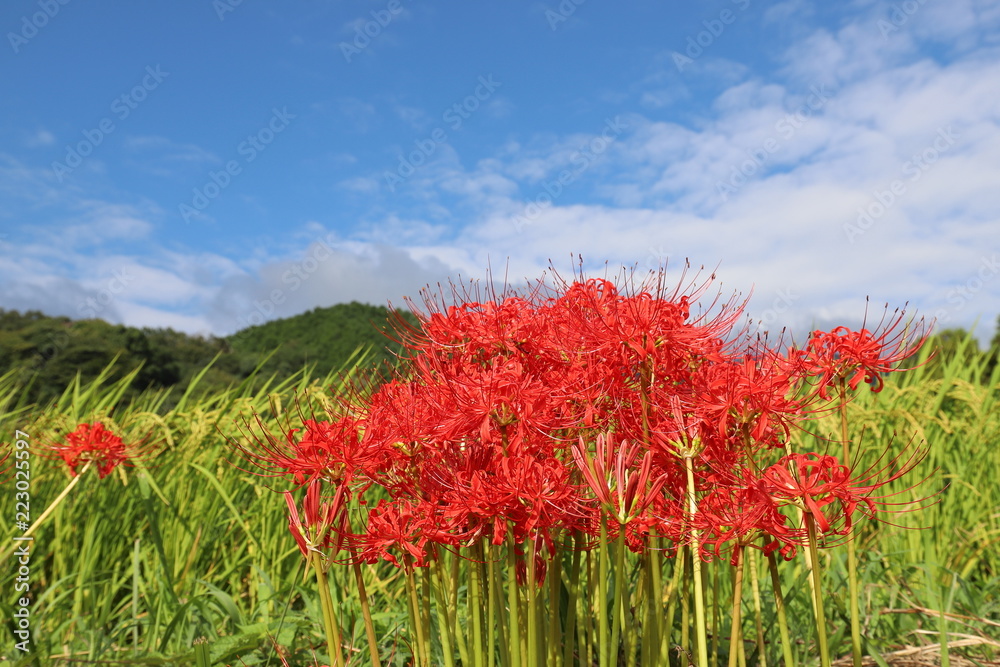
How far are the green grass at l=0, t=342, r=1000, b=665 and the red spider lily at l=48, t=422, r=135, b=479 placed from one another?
23 centimetres

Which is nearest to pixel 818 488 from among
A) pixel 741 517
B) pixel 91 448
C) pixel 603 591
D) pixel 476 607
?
pixel 741 517

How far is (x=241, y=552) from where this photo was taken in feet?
14.9

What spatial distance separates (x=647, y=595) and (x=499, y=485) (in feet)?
2.17

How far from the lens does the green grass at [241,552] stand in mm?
3422

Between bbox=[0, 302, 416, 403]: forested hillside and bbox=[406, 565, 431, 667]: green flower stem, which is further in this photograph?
bbox=[0, 302, 416, 403]: forested hillside

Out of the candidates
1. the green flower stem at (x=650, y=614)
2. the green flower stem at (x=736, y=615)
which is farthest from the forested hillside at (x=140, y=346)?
the green flower stem at (x=736, y=615)

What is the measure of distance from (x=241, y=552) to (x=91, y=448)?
1509 mm

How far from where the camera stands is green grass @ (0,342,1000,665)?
3422mm

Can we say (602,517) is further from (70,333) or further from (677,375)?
(70,333)

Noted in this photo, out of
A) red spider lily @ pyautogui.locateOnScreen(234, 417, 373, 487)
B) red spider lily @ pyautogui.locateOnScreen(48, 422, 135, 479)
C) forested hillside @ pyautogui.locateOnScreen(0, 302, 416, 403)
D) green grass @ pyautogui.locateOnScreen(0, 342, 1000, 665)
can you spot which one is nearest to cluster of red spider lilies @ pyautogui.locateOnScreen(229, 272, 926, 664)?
red spider lily @ pyautogui.locateOnScreen(234, 417, 373, 487)

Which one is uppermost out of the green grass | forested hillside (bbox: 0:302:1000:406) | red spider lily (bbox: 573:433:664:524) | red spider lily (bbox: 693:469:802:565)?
forested hillside (bbox: 0:302:1000:406)

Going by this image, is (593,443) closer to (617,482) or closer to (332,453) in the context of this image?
(617,482)

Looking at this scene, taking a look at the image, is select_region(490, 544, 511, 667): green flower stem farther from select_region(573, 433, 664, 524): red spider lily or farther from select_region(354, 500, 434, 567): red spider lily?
select_region(573, 433, 664, 524): red spider lily

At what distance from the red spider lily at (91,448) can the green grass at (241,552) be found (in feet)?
0.74
